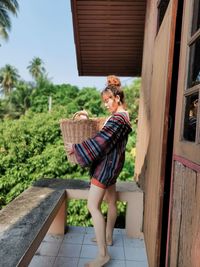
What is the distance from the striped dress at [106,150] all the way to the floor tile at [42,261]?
2.98 feet

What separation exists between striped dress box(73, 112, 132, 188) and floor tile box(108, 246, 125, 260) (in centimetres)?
80

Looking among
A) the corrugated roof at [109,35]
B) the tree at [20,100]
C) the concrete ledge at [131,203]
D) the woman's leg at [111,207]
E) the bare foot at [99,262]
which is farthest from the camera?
the tree at [20,100]

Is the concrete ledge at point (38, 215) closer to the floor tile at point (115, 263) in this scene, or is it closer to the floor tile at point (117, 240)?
the floor tile at point (117, 240)

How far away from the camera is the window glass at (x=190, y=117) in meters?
1.48

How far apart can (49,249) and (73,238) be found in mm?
355

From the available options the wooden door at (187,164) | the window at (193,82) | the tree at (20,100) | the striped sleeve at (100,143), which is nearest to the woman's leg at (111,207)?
the striped sleeve at (100,143)

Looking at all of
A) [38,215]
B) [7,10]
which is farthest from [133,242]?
[7,10]

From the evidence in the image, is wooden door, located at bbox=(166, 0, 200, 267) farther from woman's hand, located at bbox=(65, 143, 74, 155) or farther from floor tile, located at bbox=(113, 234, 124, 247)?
floor tile, located at bbox=(113, 234, 124, 247)

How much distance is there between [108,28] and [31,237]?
11.5 ft

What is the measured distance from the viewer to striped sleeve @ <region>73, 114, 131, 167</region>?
2.39m

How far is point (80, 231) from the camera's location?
3547 millimetres

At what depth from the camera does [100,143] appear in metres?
2.38

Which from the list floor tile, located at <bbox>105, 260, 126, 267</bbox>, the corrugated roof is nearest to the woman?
floor tile, located at <bbox>105, 260, 126, 267</bbox>

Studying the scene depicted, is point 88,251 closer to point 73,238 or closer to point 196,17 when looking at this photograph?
point 73,238
